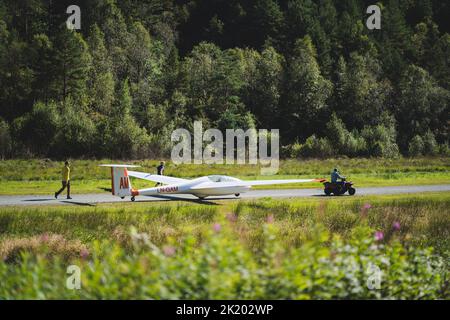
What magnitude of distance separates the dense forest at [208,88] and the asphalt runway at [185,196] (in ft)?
126

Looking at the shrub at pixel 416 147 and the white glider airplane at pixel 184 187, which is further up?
the shrub at pixel 416 147

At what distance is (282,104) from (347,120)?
10548 millimetres

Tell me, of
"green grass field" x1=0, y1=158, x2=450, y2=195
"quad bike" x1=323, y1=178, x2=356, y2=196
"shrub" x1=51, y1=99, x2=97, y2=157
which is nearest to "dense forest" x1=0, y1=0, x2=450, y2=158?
"shrub" x1=51, y1=99, x2=97, y2=157

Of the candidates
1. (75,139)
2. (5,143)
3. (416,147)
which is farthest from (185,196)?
(416,147)

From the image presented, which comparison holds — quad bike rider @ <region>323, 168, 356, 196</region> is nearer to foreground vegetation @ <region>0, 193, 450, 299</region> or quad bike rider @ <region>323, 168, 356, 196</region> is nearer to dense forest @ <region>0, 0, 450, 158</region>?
foreground vegetation @ <region>0, 193, 450, 299</region>

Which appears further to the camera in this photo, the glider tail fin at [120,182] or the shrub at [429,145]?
the shrub at [429,145]

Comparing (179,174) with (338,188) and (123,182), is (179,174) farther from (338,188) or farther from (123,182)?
(123,182)

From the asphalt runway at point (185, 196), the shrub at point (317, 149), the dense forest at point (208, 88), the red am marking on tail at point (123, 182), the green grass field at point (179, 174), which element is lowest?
the asphalt runway at point (185, 196)

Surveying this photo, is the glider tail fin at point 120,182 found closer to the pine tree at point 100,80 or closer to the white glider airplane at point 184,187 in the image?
the white glider airplane at point 184,187

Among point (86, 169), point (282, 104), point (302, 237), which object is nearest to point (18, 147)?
point (86, 169)

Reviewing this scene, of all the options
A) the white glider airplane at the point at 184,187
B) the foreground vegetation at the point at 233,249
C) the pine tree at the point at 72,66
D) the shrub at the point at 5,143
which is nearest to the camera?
the foreground vegetation at the point at 233,249

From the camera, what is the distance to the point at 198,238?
972 inches

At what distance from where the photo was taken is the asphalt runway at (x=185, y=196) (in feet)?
109

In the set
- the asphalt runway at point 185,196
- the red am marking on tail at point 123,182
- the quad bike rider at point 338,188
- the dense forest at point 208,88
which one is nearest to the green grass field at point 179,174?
the asphalt runway at point 185,196
